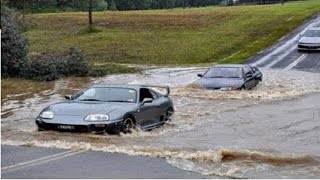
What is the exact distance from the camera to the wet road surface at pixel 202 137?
12094 millimetres

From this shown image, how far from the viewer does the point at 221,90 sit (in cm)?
2772

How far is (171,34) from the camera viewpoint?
53656mm

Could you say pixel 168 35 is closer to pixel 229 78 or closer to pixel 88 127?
pixel 229 78

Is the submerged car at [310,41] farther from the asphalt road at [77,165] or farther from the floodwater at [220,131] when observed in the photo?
the asphalt road at [77,165]

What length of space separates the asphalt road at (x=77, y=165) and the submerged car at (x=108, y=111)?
1.91m

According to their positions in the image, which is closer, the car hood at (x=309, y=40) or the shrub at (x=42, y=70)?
the shrub at (x=42, y=70)

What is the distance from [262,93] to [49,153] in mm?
16442

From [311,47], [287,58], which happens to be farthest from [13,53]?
[311,47]

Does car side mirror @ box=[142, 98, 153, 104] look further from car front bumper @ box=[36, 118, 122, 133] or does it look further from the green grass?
the green grass

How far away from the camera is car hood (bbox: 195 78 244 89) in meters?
28.2

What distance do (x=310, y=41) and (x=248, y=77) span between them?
17.4 metres

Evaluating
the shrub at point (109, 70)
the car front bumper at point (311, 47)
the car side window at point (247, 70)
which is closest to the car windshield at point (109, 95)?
the car side window at point (247, 70)

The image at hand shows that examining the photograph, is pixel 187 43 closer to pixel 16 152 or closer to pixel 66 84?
pixel 66 84

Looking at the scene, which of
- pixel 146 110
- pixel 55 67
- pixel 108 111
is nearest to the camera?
pixel 108 111
